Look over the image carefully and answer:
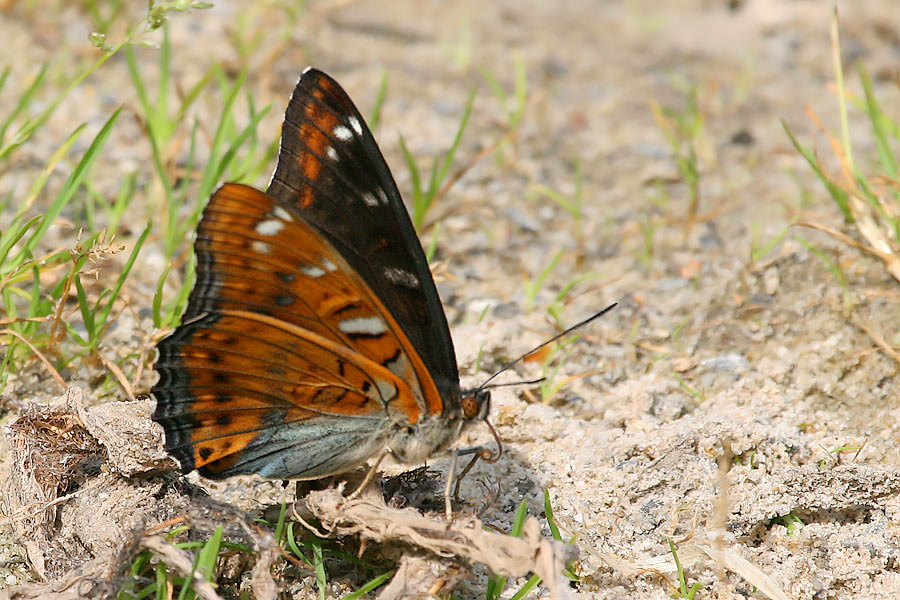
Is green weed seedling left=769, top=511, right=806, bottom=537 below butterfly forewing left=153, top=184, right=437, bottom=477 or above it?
below

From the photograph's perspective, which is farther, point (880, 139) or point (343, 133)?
point (880, 139)

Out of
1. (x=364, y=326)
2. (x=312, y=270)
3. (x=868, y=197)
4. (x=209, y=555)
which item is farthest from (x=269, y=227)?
(x=868, y=197)

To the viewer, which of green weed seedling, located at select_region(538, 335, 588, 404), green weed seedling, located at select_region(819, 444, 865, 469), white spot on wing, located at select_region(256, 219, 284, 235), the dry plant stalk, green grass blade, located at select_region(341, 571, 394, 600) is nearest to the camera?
the dry plant stalk

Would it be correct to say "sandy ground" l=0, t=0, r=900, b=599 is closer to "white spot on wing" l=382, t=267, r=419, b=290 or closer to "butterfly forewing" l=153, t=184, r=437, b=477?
"butterfly forewing" l=153, t=184, r=437, b=477

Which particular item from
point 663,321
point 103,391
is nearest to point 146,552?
point 103,391

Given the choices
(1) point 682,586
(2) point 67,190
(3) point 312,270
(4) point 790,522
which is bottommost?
(4) point 790,522

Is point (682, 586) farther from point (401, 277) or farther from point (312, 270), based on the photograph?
point (312, 270)

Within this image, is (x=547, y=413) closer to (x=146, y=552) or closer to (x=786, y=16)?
(x=146, y=552)

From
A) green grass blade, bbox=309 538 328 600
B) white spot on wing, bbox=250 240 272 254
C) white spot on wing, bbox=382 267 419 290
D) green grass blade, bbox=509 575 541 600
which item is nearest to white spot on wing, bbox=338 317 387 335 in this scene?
white spot on wing, bbox=382 267 419 290

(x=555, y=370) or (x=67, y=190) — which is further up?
(x=67, y=190)
